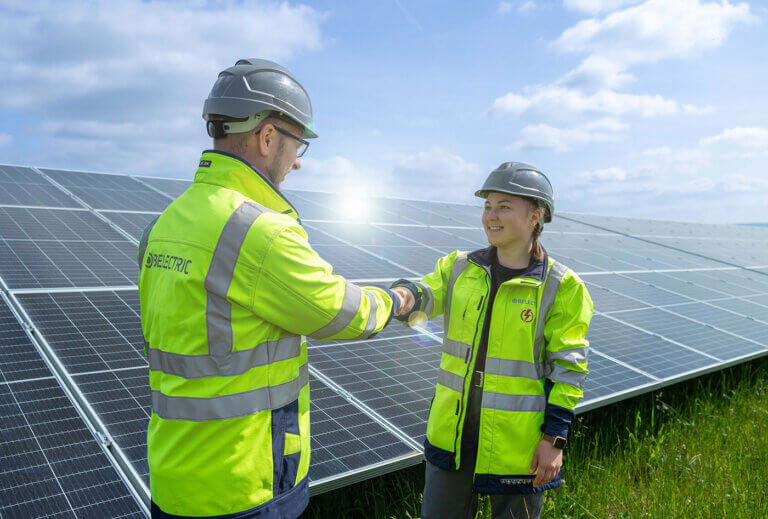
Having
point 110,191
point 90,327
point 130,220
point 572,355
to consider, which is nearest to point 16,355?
point 90,327

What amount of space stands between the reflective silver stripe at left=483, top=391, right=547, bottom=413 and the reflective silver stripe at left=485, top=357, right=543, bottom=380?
0.12 m

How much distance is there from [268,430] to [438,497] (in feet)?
5.08

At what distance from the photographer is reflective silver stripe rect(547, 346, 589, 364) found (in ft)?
10.6

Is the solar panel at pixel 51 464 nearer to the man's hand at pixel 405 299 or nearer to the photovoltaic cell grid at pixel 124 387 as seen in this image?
the photovoltaic cell grid at pixel 124 387

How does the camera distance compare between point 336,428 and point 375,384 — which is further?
point 375,384

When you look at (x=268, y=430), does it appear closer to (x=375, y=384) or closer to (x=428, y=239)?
(x=375, y=384)

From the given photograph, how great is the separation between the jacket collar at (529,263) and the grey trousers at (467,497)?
76 cm

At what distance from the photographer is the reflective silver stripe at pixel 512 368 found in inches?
130

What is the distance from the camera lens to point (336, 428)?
4.03 m

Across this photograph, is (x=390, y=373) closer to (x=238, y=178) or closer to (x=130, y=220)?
(x=238, y=178)

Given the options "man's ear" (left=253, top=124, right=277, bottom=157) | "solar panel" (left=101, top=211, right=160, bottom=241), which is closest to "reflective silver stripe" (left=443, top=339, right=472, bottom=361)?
"man's ear" (left=253, top=124, right=277, bottom=157)

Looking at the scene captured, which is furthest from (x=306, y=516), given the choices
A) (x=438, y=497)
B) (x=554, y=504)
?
(x=554, y=504)

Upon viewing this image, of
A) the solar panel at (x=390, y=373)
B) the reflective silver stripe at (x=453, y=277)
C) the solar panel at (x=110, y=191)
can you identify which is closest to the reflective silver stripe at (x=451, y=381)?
the reflective silver stripe at (x=453, y=277)

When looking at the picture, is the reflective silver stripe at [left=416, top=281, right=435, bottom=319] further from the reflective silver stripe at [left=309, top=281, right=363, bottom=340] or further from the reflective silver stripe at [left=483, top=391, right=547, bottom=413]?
the reflective silver stripe at [left=309, top=281, right=363, bottom=340]
